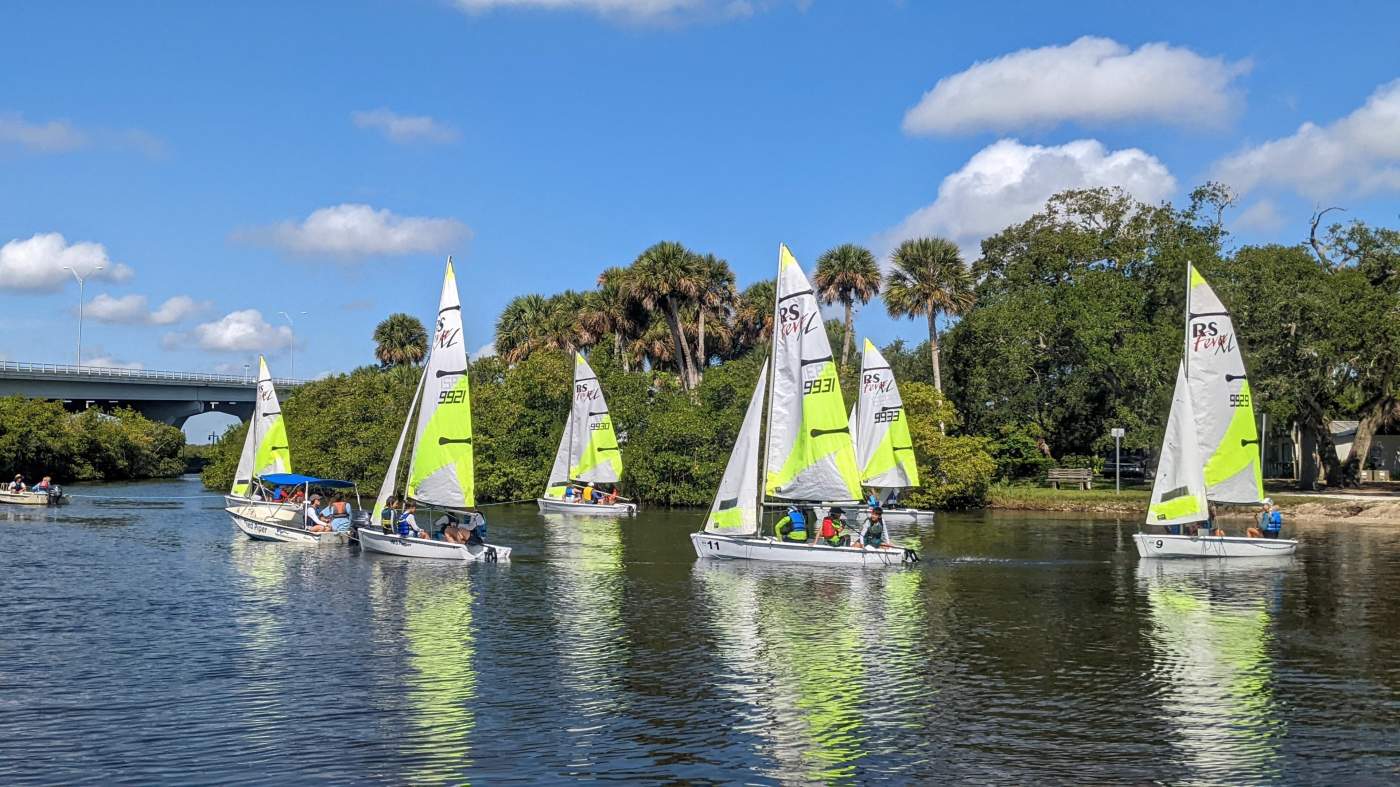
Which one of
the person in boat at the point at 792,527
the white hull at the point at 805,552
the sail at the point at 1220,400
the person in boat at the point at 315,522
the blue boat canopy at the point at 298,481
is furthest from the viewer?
the blue boat canopy at the point at 298,481

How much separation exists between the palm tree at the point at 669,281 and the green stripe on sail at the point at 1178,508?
4729 cm

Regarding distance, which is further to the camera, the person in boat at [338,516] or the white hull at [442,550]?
the person in boat at [338,516]

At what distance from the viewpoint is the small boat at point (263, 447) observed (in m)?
56.3

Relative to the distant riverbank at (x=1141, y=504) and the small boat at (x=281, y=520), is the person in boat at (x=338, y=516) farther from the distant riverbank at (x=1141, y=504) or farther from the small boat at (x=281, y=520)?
the distant riverbank at (x=1141, y=504)

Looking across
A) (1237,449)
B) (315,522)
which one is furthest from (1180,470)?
(315,522)

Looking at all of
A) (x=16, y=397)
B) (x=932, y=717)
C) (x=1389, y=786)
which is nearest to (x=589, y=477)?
(x=932, y=717)

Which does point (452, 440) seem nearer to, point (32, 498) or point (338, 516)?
point (338, 516)

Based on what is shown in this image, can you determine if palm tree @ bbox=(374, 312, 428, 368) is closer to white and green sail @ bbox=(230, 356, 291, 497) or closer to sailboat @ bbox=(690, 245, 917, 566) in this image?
white and green sail @ bbox=(230, 356, 291, 497)

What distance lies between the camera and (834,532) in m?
38.6

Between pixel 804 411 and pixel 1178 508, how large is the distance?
13.1 meters

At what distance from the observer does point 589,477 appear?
69125mm

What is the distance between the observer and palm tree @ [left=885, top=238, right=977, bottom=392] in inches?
3150

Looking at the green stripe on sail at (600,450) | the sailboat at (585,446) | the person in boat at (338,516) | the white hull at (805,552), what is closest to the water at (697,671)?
the white hull at (805,552)

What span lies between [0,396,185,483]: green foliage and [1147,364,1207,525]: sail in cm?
9487
